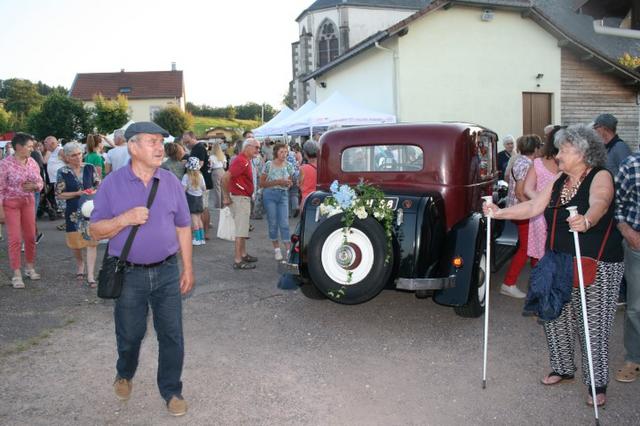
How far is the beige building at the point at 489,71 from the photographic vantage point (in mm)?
19953

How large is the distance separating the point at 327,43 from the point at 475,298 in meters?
39.1

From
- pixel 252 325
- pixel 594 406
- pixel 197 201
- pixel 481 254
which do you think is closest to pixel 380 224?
pixel 481 254

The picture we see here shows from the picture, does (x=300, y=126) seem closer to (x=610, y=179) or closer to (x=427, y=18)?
A: (x=427, y=18)

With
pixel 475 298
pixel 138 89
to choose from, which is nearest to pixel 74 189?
pixel 475 298

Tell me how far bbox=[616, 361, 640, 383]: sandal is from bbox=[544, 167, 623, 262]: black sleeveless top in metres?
0.91

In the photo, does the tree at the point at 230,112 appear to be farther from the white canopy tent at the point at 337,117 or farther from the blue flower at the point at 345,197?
the blue flower at the point at 345,197

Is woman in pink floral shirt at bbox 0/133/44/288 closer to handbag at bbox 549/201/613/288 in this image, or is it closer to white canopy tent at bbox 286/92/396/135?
handbag at bbox 549/201/613/288

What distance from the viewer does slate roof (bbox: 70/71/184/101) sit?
216ft

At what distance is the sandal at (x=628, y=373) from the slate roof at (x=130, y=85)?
65952 mm

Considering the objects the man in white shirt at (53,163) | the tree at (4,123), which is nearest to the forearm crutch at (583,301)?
the man in white shirt at (53,163)

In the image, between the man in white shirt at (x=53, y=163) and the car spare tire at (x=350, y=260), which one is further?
the man in white shirt at (x=53, y=163)

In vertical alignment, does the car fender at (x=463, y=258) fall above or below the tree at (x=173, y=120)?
below

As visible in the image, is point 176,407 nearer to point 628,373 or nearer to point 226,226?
point 628,373

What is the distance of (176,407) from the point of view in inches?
145
